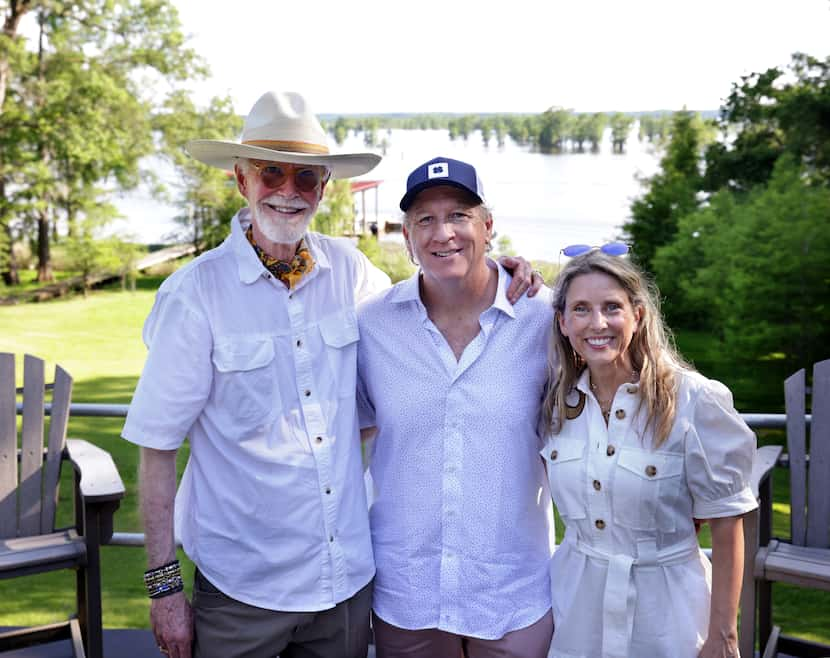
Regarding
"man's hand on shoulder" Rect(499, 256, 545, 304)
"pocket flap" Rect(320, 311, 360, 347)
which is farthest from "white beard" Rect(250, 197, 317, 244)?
"man's hand on shoulder" Rect(499, 256, 545, 304)

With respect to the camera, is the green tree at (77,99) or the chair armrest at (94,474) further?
the green tree at (77,99)

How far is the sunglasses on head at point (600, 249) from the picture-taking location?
88.0 inches

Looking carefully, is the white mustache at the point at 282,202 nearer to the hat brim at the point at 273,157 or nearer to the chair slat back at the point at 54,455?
the hat brim at the point at 273,157

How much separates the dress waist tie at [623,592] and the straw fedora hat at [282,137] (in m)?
1.22

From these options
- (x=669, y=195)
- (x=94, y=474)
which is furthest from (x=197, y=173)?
(x=94, y=474)

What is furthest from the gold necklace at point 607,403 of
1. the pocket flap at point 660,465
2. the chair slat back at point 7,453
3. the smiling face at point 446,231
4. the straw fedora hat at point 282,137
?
the chair slat back at point 7,453

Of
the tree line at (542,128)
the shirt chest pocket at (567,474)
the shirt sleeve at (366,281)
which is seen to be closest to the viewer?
the shirt chest pocket at (567,474)

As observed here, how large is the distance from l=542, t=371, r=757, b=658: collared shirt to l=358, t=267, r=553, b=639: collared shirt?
12 cm

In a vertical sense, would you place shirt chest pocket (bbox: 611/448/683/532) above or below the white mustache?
below

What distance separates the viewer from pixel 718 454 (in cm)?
205

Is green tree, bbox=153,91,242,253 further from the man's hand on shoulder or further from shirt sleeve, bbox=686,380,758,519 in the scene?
shirt sleeve, bbox=686,380,758,519

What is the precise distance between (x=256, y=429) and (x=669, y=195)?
21.2 m

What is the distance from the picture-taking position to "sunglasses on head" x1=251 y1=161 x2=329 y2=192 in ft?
7.50

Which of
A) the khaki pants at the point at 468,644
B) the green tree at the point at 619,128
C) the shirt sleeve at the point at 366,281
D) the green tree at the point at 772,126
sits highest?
the green tree at the point at 619,128
